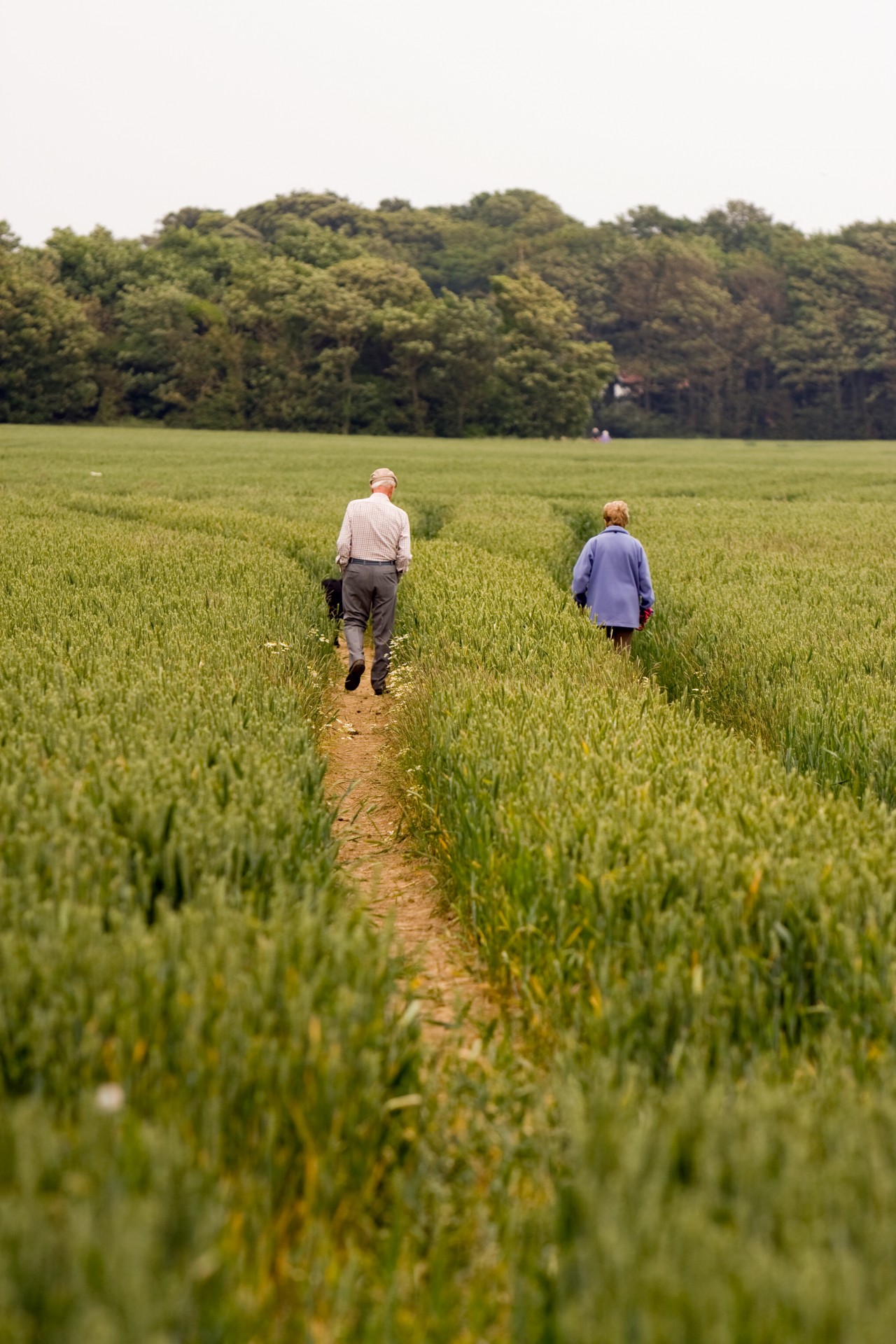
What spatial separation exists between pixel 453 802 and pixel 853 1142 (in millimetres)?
2721

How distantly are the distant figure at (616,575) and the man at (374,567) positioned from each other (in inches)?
61.9

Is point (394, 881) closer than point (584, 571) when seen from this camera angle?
Yes

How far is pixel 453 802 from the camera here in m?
4.62

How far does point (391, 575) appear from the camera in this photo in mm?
8898

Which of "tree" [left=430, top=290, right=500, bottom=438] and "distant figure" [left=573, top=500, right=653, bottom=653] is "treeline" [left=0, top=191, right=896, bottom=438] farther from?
"distant figure" [left=573, top=500, right=653, bottom=653]

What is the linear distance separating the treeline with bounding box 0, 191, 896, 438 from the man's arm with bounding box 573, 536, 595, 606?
4825 centimetres

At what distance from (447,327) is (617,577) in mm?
50443

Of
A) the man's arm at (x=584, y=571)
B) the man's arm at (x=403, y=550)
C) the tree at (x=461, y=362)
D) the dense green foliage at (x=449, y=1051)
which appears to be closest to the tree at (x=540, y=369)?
the tree at (x=461, y=362)

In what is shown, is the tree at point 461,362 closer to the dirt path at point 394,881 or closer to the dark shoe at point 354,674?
the dark shoe at point 354,674

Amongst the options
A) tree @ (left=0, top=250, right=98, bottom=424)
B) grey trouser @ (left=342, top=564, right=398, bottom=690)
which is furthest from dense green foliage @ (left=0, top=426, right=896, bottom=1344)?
tree @ (left=0, top=250, right=98, bottom=424)

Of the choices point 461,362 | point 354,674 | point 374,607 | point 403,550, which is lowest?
point 354,674

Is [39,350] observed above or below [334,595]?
above

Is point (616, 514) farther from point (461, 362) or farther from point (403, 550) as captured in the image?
point (461, 362)

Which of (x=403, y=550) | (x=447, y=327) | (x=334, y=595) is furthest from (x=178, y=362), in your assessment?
(x=403, y=550)
